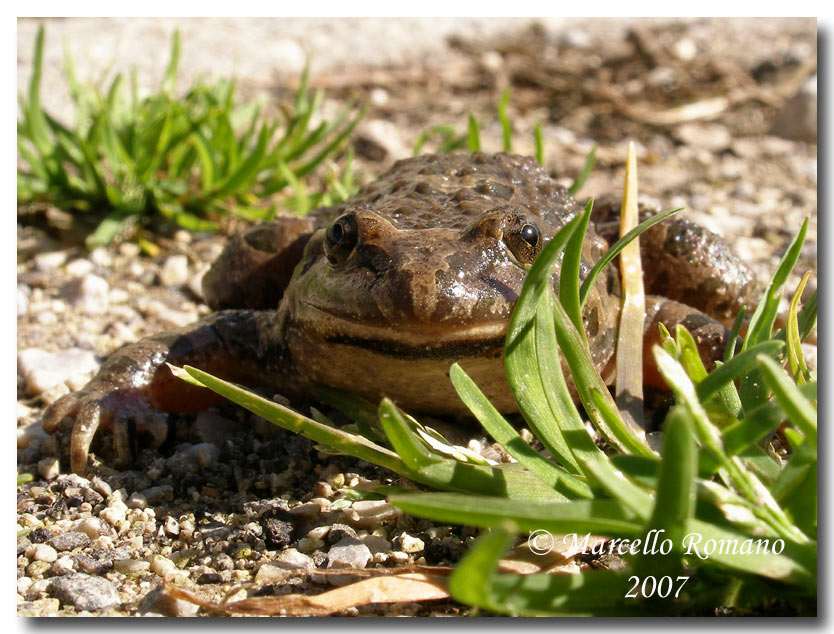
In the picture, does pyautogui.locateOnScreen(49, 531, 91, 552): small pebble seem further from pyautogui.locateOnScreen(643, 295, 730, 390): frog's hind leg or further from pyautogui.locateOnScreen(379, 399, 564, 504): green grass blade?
pyautogui.locateOnScreen(643, 295, 730, 390): frog's hind leg

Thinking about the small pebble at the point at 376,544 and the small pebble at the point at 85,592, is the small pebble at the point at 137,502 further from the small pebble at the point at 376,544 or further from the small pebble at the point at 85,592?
the small pebble at the point at 376,544

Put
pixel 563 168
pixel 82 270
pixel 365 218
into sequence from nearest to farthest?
pixel 365 218, pixel 82 270, pixel 563 168

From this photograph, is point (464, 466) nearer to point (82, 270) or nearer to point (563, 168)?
point (82, 270)

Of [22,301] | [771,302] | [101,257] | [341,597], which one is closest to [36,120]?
[101,257]

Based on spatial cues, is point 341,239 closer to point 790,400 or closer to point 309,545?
point 309,545

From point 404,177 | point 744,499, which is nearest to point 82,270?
point 404,177
